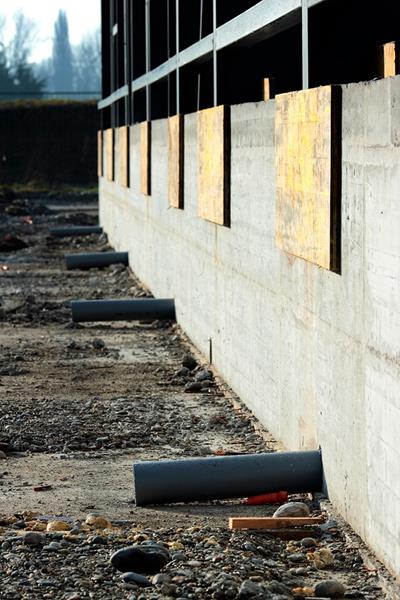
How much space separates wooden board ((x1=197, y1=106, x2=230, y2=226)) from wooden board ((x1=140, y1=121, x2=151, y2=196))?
226 inches

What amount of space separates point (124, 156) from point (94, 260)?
1814 millimetres

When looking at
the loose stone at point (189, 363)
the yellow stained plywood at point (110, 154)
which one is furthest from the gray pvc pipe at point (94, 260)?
the loose stone at point (189, 363)

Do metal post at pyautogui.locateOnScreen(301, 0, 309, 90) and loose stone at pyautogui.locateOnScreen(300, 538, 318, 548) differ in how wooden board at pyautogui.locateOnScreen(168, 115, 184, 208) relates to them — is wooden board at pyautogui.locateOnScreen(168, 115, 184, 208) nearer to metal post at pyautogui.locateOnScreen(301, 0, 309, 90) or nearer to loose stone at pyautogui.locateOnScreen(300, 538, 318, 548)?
metal post at pyautogui.locateOnScreen(301, 0, 309, 90)

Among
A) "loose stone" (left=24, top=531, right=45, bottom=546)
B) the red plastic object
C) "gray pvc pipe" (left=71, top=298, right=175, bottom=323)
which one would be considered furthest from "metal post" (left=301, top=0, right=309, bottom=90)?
"gray pvc pipe" (left=71, top=298, right=175, bottom=323)

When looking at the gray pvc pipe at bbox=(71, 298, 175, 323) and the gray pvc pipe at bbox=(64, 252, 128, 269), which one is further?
the gray pvc pipe at bbox=(64, 252, 128, 269)

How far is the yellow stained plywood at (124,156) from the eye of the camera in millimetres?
23594

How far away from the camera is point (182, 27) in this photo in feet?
54.2

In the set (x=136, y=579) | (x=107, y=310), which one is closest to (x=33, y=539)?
(x=136, y=579)

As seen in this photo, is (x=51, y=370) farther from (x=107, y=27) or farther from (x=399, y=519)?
(x=107, y=27)

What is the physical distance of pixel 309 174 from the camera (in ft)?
25.5

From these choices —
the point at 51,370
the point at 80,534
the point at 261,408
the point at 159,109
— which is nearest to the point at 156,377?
the point at 51,370

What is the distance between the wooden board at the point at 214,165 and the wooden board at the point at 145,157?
5747 mm

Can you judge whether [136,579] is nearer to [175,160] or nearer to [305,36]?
[305,36]

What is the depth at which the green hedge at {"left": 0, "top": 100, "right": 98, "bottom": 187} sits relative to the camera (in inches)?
2630
